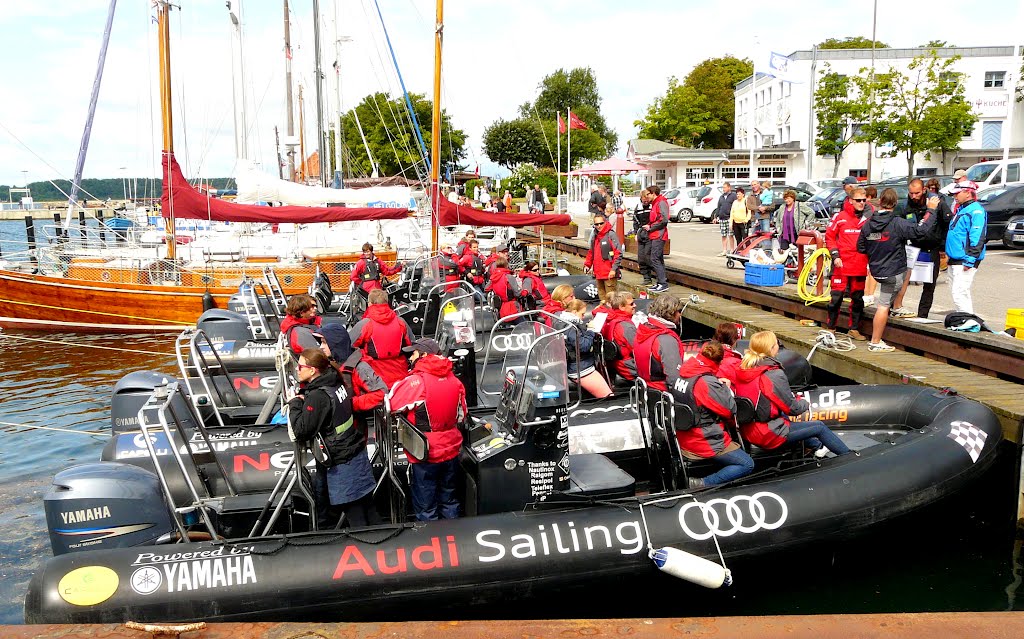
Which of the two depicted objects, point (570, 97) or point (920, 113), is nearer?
point (920, 113)

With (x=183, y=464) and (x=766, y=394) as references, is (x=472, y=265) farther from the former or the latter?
(x=183, y=464)

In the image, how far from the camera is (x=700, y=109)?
53.5m

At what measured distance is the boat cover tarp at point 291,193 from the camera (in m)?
16.6

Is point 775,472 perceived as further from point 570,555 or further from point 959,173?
point 959,173

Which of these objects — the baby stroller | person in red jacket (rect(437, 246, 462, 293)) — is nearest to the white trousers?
the baby stroller

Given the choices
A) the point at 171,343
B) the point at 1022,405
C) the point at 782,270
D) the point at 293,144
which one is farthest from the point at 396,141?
the point at 1022,405

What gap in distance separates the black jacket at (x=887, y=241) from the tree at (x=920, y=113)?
25791 millimetres

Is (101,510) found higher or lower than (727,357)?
lower

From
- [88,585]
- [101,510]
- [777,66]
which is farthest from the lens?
[777,66]

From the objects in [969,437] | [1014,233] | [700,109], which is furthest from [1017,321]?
[700,109]

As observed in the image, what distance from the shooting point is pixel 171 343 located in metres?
Result: 17.1

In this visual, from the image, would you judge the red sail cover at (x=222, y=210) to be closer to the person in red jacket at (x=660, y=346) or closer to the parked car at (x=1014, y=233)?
the person in red jacket at (x=660, y=346)

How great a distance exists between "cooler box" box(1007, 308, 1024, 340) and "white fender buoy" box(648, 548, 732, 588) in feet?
18.3

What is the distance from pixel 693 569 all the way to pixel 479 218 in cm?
1081
